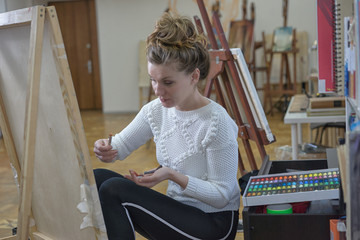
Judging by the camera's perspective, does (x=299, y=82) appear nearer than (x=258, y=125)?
No

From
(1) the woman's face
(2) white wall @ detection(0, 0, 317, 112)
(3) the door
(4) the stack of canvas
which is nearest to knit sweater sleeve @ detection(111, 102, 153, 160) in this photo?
(1) the woman's face

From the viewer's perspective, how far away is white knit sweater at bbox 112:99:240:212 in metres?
1.40

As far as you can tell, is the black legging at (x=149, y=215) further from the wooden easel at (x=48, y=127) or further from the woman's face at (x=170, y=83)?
the woman's face at (x=170, y=83)

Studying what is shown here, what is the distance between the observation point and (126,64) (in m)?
8.18

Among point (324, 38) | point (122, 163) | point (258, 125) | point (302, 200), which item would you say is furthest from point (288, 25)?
point (302, 200)

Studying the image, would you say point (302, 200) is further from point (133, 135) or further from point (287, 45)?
point (287, 45)

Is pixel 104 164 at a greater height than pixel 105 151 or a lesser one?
lesser

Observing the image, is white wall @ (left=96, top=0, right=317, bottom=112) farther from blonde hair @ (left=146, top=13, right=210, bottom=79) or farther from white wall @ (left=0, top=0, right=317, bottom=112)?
blonde hair @ (left=146, top=13, right=210, bottom=79)

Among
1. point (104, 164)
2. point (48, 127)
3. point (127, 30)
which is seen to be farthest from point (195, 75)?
point (127, 30)

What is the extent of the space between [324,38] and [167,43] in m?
0.44

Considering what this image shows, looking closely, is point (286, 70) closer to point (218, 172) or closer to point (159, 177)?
point (218, 172)

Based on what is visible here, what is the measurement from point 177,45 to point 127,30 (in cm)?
683

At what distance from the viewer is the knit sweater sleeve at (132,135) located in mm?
1594

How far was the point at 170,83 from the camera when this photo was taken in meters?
1.38
